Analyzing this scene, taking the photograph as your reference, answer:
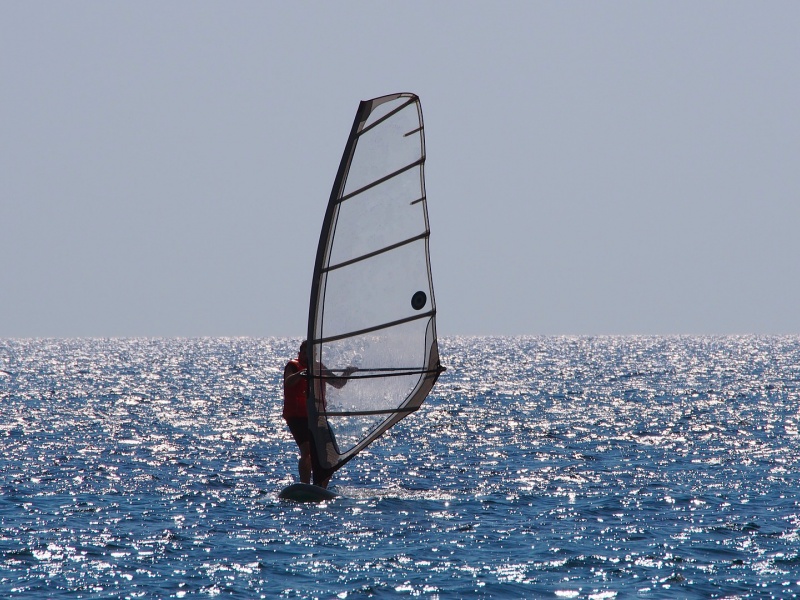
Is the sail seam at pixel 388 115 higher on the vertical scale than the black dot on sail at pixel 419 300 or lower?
higher

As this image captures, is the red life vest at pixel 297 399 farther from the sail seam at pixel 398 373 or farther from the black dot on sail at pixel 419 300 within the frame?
the black dot on sail at pixel 419 300

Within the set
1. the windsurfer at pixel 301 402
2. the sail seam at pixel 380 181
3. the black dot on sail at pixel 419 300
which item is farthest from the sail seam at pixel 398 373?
the sail seam at pixel 380 181

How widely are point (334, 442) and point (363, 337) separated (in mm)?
1558

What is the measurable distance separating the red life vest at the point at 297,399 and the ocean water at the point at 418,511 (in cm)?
125

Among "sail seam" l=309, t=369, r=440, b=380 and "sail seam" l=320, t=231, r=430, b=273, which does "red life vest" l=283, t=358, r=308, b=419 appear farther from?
"sail seam" l=320, t=231, r=430, b=273

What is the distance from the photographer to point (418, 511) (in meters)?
13.6

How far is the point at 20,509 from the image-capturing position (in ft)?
44.9

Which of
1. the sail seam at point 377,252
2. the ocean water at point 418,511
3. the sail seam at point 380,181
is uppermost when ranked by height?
the sail seam at point 380,181

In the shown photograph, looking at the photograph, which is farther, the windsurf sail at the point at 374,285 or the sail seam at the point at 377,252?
the sail seam at the point at 377,252

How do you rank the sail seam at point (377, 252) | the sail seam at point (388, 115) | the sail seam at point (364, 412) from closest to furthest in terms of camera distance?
Answer: 1. the sail seam at point (388, 115)
2. the sail seam at point (377, 252)
3. the sail seam at point (364, 412)

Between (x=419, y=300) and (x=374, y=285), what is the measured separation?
0.62m

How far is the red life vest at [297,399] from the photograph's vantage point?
13852mm

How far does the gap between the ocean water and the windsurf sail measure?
1549 mm

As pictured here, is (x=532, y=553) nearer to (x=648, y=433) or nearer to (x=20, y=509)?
(x=20, y=509)
